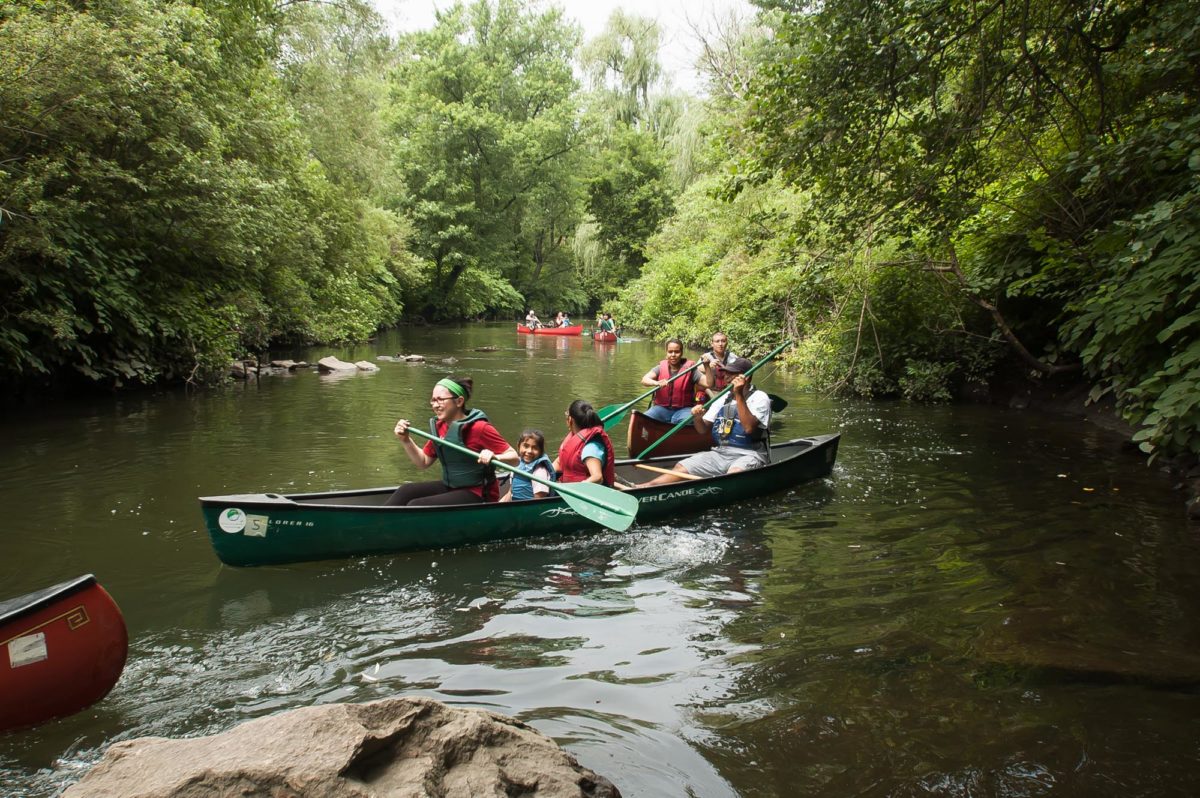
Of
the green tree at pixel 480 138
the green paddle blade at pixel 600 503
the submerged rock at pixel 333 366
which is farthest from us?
the green tree at pixel 480 138

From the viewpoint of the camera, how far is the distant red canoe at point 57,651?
3148 mm

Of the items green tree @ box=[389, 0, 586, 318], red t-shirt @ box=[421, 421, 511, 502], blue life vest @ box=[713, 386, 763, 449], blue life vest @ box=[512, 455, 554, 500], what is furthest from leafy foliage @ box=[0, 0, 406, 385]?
green tree @ box=[389, 0, 586, 318]

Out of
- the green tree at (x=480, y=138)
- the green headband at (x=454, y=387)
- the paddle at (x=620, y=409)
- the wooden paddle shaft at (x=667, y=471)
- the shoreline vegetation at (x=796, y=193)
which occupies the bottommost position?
the wooden paddle shaft at (x=667, y=471)

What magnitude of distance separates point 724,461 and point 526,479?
6.99 ft

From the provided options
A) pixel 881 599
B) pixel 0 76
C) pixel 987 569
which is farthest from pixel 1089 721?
pixel 0 76

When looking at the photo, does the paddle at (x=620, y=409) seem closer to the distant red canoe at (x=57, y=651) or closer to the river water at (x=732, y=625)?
the river water at (x=732, y=625)

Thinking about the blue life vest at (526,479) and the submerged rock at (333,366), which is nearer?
the blue life vest at (526,479)

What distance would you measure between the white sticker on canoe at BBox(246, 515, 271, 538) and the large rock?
10.2 ft

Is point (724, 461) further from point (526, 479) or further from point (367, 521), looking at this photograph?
point (367, 521)

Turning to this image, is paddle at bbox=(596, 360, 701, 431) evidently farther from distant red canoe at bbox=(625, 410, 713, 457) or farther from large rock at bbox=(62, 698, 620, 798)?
large rock at bbox=(62, 698, 620, 798)

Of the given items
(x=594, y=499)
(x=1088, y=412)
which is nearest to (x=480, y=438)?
(x=594, y=499)

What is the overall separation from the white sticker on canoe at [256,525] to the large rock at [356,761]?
311cm

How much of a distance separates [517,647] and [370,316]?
24.0 metres

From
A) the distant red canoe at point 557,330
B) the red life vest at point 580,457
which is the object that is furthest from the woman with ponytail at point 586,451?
the distant red canoe at point 557,330
